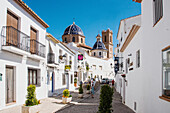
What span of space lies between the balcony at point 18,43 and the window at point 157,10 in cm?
724

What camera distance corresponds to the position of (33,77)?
14.3 m

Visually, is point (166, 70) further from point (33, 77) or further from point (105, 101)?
point (33, 77)

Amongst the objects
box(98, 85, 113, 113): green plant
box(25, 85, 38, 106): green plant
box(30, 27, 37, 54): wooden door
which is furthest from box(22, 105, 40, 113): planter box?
box(30, 27, 37, 54): wooden door

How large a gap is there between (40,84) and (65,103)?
2994 millimetres

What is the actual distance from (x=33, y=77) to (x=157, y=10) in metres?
10.9

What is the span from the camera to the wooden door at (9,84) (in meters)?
10.4

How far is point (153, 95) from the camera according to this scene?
250 inches

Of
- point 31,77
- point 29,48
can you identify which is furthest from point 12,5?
point 31,77

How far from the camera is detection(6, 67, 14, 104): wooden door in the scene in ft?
34.3

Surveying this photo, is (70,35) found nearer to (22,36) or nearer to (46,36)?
(46,36)

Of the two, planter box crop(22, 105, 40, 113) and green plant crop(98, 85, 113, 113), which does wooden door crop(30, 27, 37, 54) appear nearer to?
planter box crop(22, 105, 40, 113)

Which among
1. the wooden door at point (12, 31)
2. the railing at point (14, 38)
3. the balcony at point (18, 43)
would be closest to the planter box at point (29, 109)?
the balcony at point (18, 43)

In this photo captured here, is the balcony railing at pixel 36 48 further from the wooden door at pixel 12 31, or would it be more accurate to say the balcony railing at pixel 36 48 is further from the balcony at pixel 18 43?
the wooden door at pixel 12 31

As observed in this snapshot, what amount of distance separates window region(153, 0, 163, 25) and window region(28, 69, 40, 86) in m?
10.2
